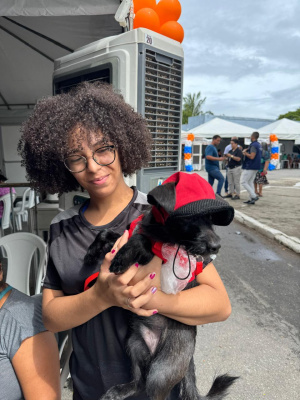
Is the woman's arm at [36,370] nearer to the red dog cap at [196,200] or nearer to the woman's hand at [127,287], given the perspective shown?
the woman's hand at [127,287]

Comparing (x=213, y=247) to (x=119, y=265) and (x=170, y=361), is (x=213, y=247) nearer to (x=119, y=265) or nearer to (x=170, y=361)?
(x=119, y=265)

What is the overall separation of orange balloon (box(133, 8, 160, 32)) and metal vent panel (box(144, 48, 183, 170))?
33cm

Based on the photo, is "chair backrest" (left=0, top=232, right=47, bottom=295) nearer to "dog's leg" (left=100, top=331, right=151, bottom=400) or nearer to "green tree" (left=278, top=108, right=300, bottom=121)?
"dog's leg" (left=100, top=331, right=151, bottom=400)

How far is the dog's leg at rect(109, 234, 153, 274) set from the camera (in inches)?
37.6

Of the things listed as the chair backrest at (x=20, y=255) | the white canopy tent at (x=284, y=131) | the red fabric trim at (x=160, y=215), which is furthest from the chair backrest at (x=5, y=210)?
the white canopy tent at (x=284, y=131)

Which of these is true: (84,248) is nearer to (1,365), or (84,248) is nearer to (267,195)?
(1,365)

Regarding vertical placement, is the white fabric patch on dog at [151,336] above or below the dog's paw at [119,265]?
below

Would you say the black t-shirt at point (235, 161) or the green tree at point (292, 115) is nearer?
the black t-shirt at point (235, 161)

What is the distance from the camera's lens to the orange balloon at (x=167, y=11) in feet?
8.55

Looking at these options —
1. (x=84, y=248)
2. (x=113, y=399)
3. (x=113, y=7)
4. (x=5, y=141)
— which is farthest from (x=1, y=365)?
(x=5, y=141)

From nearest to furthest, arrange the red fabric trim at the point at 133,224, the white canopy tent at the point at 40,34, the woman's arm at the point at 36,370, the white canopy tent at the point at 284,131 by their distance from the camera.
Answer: the red fabric trim at the point at 133,224
the woman's arm at the point at 36,370
the white canopy tent at the point at 40,34
the white canopy tent at the point at 284,131

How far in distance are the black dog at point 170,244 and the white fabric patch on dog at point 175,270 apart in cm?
2

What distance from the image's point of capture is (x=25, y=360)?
4.06ft

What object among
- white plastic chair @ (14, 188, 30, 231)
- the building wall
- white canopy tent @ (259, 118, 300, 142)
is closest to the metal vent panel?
white plastic chair @ (14, 188, 30, 231)
